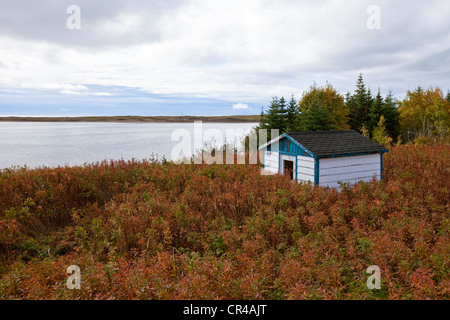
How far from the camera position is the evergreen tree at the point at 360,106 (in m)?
35.0

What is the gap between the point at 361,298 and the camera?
12.6ft

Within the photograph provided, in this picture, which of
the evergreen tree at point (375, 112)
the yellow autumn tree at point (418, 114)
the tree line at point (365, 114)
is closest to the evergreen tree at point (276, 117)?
the tree line at point (365, 114)

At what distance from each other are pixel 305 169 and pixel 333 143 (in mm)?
1713

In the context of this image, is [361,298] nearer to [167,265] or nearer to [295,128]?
[167,265]

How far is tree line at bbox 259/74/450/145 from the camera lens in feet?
87.0

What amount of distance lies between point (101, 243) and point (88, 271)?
1.69 m

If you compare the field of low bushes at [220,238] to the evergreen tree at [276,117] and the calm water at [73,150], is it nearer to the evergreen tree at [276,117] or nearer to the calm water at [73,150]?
the calm water at [73,150]

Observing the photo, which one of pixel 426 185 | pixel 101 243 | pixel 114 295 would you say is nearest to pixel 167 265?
pixel 114 295

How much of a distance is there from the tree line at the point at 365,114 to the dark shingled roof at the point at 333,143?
1292cm

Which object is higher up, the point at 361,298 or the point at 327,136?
the point at 327,136

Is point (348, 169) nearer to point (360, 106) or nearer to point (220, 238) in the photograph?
point (220, 238)

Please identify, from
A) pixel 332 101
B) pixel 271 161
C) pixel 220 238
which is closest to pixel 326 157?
pixel 271 161

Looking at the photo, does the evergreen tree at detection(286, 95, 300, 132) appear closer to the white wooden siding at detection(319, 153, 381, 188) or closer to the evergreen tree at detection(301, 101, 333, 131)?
the evergreen tree at detection(301, 101, 333, 131)
